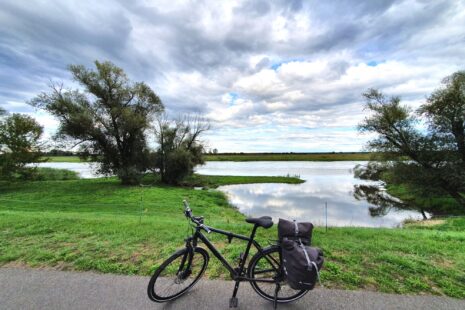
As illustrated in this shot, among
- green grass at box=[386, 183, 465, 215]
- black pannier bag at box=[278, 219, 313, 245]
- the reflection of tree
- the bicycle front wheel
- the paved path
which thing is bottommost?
the reflection of tree

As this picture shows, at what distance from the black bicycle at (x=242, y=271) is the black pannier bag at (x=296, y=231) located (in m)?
0.19

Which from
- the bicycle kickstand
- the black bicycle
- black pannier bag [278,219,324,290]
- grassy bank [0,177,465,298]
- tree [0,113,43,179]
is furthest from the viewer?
tree [0,113,43,179]

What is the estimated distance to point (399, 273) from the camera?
145 inches

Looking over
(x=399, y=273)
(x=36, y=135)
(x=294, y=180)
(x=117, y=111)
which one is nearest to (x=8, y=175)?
(x=36, y=135)

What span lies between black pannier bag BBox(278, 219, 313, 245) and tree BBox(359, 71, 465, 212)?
20.4 m

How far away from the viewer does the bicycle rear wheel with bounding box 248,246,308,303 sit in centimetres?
308

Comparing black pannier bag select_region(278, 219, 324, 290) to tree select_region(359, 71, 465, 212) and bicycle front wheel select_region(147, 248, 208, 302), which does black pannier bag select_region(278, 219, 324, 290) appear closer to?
bicycle front wheel select_region(147, 248, 208, 302)

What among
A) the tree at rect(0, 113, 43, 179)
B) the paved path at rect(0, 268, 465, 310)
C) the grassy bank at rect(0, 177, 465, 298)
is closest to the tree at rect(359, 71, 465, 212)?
the grassy bank at rect(0, 177, 465, 298)

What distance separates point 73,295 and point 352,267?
4055 millimetres

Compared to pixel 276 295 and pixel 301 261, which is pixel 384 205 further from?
pixel 301 261

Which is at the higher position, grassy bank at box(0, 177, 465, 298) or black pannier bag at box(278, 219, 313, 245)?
black pannier bag at box(278, 219, 313, 245)

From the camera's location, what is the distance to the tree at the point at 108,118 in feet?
75.8

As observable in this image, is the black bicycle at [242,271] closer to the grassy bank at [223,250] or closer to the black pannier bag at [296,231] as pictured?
the black pannier bag at [296,231]

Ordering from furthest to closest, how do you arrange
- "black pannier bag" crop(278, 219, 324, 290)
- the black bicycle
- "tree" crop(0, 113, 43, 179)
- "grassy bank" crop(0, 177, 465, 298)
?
"tree" crop(0, 113, 43, 179), "grassy bank" crop(0, 177, 465, 298), the black bicycle, "black pannier bag" crop(278, 219, 324, 290)
